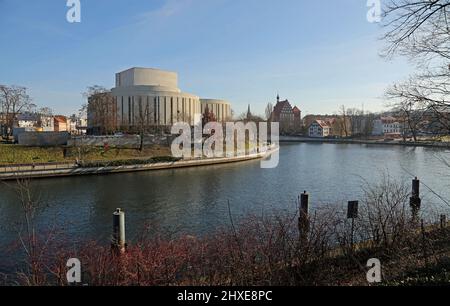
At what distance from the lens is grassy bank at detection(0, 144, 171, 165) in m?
28.6

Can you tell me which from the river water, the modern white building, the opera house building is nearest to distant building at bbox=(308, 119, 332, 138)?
the opera house building

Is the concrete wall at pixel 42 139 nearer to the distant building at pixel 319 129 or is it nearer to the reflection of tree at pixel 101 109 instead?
the reflection of tree at pixel 101 109

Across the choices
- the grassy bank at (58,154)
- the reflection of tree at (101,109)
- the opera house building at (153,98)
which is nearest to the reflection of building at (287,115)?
the opera house building at (153,98)

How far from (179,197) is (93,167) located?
12.7 meters

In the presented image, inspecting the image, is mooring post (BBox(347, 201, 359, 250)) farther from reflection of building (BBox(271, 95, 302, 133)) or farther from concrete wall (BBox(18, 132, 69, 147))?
reflection of building (BBox(271, 95, 302, 133))

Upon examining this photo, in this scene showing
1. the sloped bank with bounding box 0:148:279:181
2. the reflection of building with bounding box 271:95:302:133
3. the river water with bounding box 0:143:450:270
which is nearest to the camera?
the river water with bounding box 0:143:450:270

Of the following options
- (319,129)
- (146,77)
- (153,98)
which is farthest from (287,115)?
(153,98)

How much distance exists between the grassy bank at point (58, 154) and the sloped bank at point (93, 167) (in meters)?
3.08

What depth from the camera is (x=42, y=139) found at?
33625mm

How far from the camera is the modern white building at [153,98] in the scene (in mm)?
60438

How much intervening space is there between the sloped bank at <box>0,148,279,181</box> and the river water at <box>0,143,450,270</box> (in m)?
1.38

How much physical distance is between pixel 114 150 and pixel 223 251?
31262mm
